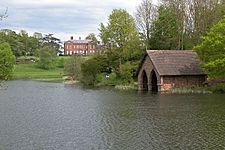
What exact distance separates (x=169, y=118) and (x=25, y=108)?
13019 mm

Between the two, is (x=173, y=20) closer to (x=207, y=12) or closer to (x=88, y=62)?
(x=207, y=12)

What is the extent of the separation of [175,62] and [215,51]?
8.55 m

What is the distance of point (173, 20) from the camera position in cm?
6912

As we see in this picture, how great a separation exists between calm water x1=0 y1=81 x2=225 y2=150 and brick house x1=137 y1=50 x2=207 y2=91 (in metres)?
13.4

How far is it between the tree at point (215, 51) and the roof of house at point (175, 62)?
650 centimetres

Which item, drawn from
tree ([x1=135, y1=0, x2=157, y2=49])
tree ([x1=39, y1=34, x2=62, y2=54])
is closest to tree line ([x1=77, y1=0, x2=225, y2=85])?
tree ([x1=135, y1=0, x2=157, y2=49])

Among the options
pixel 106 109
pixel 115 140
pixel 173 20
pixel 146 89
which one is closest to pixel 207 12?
pixel 173 20

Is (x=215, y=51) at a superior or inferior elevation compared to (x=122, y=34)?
inferior

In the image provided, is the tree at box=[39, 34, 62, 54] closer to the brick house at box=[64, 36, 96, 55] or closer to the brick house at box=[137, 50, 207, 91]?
the brick house at box=[64, 36, 96, 55]

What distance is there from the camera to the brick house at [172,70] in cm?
5292

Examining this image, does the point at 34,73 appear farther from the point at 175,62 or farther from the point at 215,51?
the point at 215,51

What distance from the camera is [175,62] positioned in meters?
54.0

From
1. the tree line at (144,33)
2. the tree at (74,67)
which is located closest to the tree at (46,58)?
the tree at (74,67)

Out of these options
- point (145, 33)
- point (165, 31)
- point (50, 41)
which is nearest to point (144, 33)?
point (145, 33)
